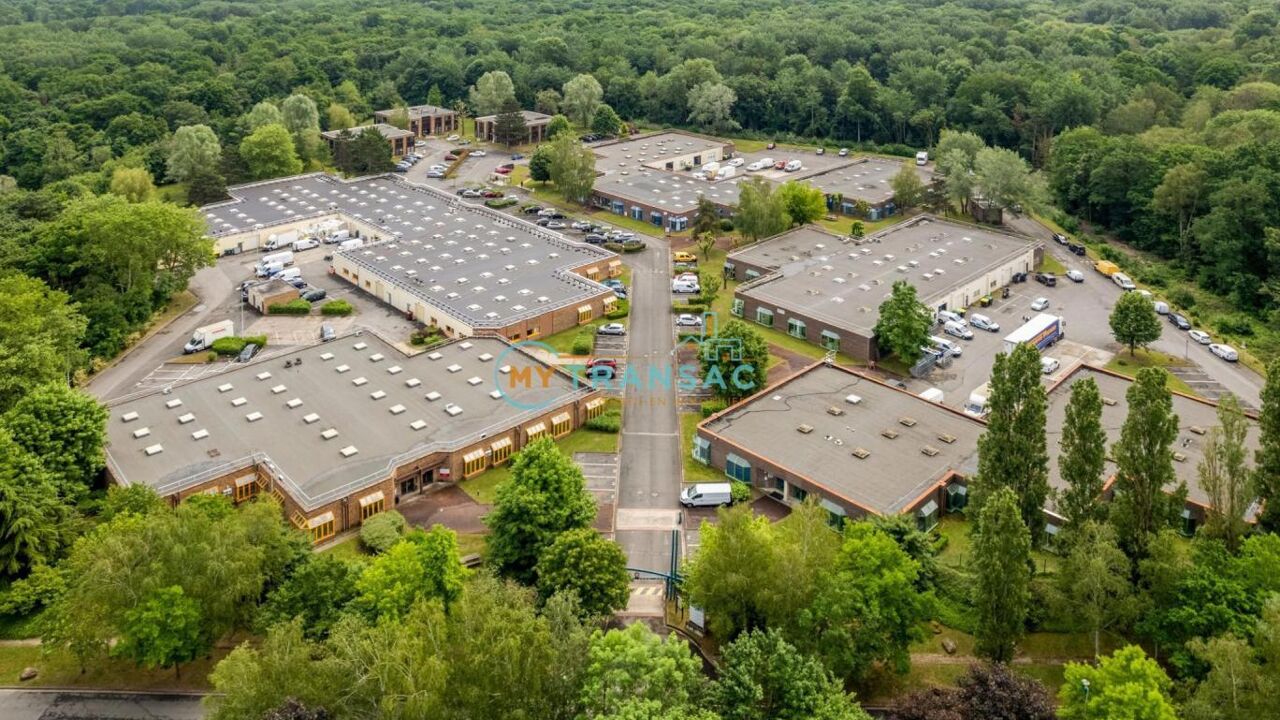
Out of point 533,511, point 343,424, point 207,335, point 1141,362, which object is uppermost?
point 533,511

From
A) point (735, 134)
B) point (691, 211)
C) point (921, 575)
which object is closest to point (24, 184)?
point (691, 211)

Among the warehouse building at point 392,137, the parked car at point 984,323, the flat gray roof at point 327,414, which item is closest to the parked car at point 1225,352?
the parked car at point 984,323

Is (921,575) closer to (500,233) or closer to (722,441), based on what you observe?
(722,441)

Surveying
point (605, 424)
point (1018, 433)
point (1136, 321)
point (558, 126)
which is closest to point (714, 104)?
point (558, 126)

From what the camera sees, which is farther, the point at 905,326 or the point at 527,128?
the point at 527,128

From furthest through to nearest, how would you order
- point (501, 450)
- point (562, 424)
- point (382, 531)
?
point (562, 424) → point (501, 450) → point (382, 531)

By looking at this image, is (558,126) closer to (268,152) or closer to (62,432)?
(268,152)
